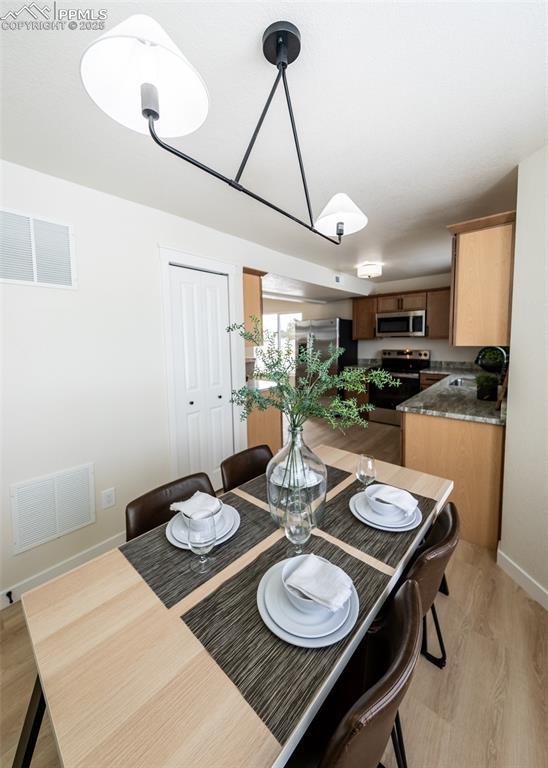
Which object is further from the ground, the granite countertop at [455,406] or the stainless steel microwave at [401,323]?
the stainless steel microwave at [401,323]

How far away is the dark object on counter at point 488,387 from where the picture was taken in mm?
2469

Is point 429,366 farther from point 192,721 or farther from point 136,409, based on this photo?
point 192,721

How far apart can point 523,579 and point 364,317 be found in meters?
4.23

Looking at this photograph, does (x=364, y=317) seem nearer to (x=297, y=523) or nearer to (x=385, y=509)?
(x=385, y=509)

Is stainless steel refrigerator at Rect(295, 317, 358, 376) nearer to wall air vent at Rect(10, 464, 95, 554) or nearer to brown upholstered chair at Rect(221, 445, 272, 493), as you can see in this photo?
brown upholstered chair at Rect(221, 445, 272, 493)

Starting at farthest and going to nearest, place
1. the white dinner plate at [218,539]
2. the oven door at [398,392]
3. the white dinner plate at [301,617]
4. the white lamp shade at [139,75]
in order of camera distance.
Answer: the oven door at [398,392]
the white dinner plate at [218,539]
the white dinner plate at [301,617]
the white lamp shade at [139,75]

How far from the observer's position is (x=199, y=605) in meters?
0.87

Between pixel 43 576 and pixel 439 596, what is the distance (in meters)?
2.37

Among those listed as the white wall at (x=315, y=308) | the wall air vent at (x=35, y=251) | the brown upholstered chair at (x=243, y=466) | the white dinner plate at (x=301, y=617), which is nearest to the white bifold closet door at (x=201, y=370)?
the wall air vent at (x=35, y=251)

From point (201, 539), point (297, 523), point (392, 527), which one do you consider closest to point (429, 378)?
point (392, 527)

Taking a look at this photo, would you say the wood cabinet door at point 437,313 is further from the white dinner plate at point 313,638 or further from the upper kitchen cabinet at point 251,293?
the white dinner plate at point 313,638

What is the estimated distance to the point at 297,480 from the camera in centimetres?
116

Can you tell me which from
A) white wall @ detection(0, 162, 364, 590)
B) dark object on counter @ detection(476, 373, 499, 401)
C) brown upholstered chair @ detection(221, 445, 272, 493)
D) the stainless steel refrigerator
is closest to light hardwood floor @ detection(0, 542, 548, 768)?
white wall @ detection(0, 162, 364, 590)

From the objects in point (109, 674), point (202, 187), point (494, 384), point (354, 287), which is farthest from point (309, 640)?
point (354, 287)
